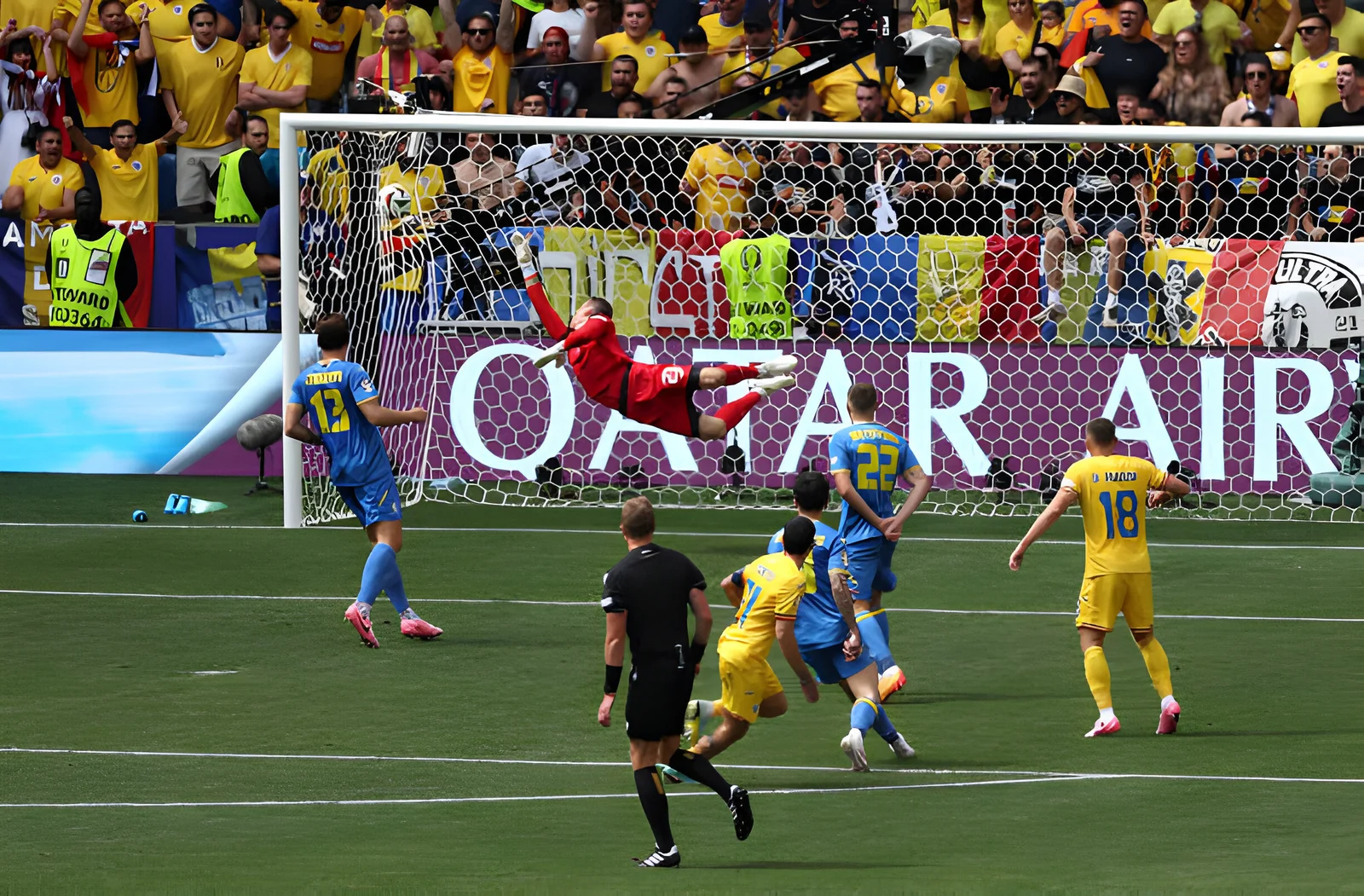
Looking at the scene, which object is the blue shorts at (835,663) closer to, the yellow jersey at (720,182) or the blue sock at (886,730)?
the blue sock at (886,730)

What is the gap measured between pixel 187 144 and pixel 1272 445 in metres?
12.4

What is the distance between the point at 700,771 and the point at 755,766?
149 centimetres

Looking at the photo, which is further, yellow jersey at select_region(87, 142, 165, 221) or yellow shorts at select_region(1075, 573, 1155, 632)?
yellow jersey at select_region(87, 142, 165, 221)

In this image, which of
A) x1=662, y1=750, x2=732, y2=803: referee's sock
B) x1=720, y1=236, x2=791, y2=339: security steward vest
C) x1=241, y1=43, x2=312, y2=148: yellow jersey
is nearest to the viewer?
x1=662, y1=750, x2=732, y2=803: referee's sock

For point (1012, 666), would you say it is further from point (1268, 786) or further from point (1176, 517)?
point (1176, 517)

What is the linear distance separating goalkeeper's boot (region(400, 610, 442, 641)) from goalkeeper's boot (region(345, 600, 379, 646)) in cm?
33

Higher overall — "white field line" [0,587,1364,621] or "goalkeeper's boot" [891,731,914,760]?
"goalkeeper's boot" [891,731,914,760]

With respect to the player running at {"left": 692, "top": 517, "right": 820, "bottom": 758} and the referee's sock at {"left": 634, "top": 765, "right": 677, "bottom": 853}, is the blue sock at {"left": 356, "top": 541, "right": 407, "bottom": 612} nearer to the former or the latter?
the player running at {"left": 692, "top": 517, "right": 820, "bottom": 758}

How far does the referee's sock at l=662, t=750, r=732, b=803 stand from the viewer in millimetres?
7266

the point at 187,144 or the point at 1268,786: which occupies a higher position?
the point at 187,144

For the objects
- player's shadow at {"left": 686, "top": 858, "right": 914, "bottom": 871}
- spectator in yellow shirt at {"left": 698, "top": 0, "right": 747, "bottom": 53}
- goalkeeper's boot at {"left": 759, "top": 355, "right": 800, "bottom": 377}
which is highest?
spectator in yellow shirt at {"left": 698, "top": 0, "right": 747, "bottom": 53}

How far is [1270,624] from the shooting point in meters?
12.2

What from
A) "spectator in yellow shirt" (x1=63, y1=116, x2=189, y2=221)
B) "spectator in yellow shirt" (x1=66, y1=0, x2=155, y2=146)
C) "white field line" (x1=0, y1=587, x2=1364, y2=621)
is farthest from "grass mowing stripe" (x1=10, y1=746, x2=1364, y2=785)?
"spectator in yellow shirt" (x1=66, y1=0, x2=155, y2=146)

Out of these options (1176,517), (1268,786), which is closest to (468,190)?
(1176,517)
